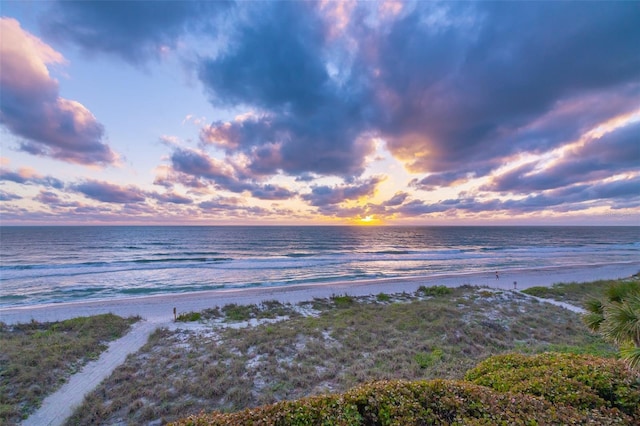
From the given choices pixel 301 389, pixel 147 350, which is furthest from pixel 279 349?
pixel 147 350

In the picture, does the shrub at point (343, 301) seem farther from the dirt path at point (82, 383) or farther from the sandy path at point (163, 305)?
the dirt path at point (82, 383)

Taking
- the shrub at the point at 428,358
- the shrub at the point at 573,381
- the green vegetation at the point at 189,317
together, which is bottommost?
the green vegetation at the point at 189,317

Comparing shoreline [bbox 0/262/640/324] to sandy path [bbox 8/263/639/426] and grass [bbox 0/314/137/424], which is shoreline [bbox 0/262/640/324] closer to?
sandy path [bbox 8/263/639/426]

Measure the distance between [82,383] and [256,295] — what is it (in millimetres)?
13430

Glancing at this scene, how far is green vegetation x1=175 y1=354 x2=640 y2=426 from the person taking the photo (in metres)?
3.26

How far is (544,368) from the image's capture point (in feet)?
14.6

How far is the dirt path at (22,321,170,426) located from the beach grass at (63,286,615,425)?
0.39 m

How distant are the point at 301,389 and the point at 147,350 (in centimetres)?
690

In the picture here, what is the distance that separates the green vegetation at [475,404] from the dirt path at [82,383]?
622 centimetres

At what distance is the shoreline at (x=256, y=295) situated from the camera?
1684 centimetres

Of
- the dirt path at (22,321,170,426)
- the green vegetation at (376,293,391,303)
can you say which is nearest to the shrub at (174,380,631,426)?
the dirt path at (22,321,170,426)

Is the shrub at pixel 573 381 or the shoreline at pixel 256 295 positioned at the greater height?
the shrub at pixel 573 381

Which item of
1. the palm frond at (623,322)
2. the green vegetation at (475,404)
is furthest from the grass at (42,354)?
the palm frond at (623,322)

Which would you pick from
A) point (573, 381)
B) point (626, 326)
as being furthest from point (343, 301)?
point (626, 326)
